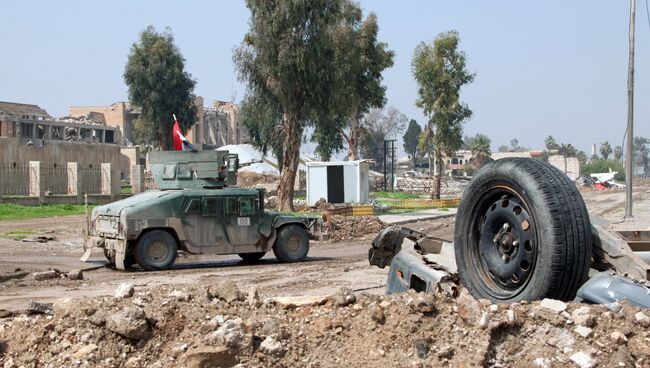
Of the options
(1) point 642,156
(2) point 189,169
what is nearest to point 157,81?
(2) point 189,169

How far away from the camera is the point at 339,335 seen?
537cm

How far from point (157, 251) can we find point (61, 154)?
1202 inches

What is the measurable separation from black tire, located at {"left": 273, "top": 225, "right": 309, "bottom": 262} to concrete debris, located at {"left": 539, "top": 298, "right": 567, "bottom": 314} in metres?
13.2

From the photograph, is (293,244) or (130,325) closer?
(130,325)

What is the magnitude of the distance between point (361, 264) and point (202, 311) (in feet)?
39.4

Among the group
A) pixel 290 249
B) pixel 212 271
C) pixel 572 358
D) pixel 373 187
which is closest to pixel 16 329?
pixel 572 358

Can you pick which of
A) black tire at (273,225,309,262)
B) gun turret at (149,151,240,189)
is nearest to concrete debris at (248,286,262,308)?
black tire at (273,225,309,262)

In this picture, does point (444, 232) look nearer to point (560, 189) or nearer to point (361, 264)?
point (361, 264)

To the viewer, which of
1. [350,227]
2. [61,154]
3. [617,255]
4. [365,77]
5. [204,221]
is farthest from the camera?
[365,77]

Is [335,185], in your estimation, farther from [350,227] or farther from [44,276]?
[44,276]

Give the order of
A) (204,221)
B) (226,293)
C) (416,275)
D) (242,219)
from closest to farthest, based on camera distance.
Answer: (226,293)
(416,275)
(204,221)
(242,219)

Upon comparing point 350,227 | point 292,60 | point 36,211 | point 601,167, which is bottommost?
point 350,227

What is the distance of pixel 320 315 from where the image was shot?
18.3ft

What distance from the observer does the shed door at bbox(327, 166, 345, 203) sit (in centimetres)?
4150
